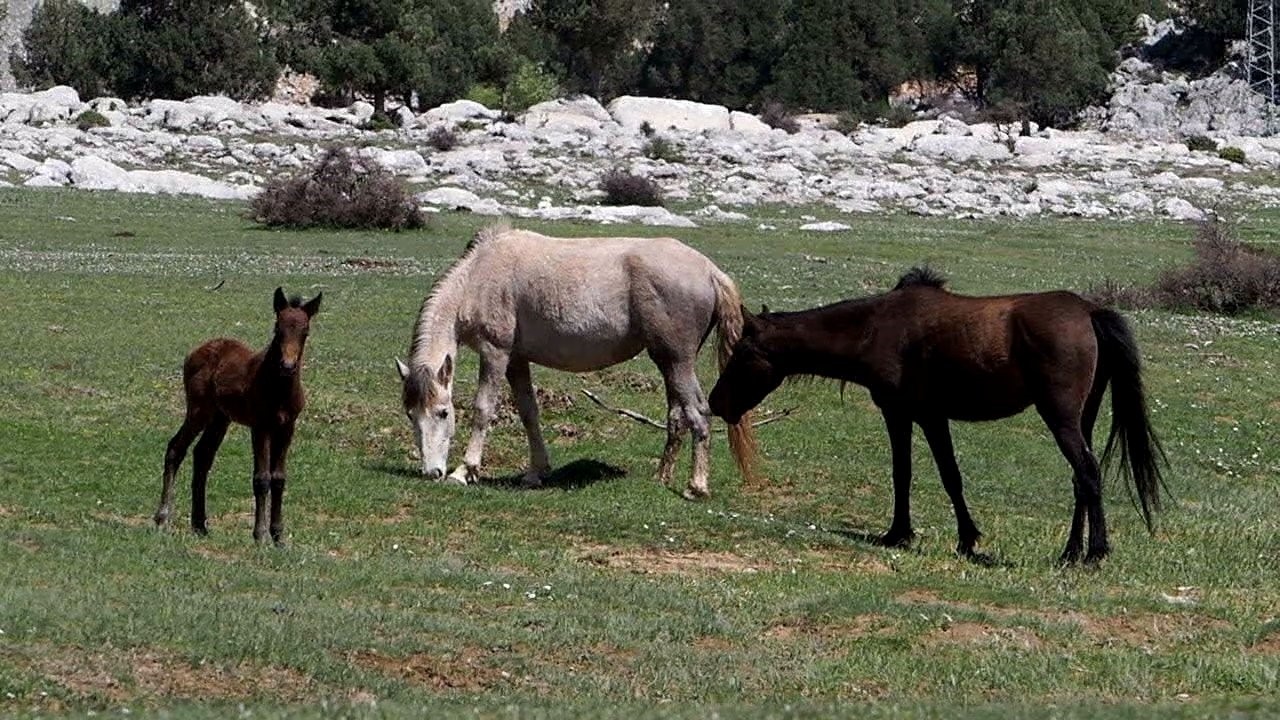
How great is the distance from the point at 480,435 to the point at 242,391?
4598mm

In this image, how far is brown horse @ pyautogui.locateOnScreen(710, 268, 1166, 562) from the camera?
14.9m

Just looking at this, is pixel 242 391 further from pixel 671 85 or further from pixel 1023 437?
pixel 671 85

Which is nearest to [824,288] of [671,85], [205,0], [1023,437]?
[1023,437]

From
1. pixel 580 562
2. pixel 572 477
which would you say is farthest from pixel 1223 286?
pixel 580 562

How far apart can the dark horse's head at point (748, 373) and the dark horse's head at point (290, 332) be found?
176 inches

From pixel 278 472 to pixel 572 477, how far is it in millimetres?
4960

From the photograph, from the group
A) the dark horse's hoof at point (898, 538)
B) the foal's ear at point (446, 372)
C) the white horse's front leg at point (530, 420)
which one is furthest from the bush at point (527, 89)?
the dark horse's hoof at point (898, 538)

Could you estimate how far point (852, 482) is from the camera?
19.2 metres

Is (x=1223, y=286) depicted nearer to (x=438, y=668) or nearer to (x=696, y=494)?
(x=696, y=494)

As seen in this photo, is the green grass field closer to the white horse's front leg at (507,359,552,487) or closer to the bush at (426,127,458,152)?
the white horse's front leg at (507,359,552,487)

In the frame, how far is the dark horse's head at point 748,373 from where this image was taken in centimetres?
1644

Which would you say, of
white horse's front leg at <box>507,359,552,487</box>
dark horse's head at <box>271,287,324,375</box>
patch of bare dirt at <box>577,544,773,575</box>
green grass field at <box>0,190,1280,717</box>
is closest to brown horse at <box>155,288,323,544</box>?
dark horse's head at <box>271,287,324,375</box>

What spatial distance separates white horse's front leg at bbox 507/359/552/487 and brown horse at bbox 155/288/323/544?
403 centimetres

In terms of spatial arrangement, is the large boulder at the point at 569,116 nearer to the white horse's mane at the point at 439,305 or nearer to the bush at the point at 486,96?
the bush at the point at 486,96
